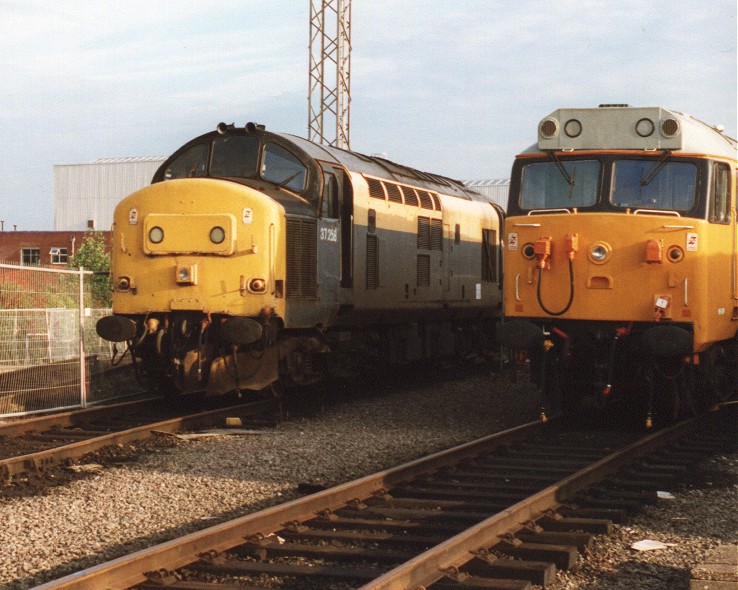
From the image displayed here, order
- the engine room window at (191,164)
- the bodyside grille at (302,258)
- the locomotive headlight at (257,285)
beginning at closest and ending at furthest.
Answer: the locomotive headlight at (257,285) < the bodyside grille at (302,258) < the engine room window at (191,164)

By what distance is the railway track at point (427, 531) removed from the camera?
19.4ft

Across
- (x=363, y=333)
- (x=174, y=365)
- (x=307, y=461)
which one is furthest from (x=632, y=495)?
(x=363, y=333)

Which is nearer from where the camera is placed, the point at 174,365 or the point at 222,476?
the point at 222,476

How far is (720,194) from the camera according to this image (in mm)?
11797

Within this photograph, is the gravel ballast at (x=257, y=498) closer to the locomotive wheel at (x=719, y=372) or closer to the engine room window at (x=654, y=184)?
the locomotive wheel at (x=719, y=372)

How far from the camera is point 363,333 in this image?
15.7m

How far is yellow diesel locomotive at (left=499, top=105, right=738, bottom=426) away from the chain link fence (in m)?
6.37

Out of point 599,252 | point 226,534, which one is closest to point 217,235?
point 599,252

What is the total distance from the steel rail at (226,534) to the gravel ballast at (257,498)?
0.61 metres

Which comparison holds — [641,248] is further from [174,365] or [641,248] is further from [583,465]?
[174,365]

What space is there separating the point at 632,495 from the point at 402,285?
8.26 m

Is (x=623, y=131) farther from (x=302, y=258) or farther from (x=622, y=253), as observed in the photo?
(x=302, y=258)

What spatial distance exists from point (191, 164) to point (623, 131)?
590 centimetres

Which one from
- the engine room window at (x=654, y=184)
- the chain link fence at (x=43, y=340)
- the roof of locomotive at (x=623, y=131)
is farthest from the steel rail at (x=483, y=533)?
the chain link fence at (x=43, y=340)
